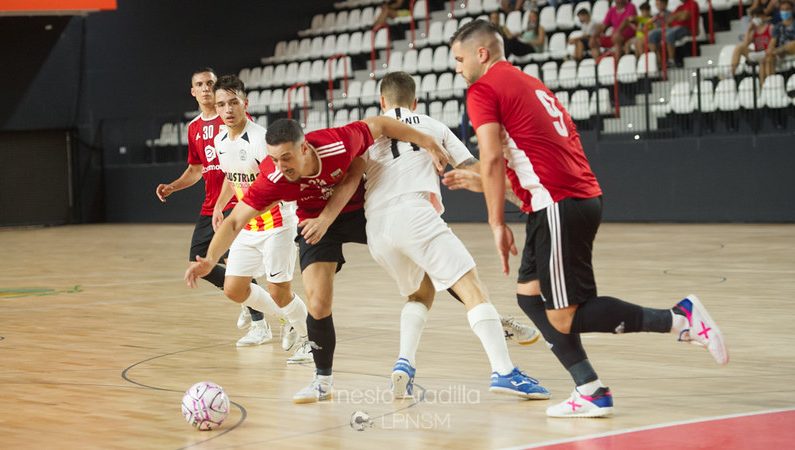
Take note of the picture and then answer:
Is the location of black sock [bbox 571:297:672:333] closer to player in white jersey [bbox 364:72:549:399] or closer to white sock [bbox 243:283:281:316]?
player in white jersey [bbox 364:72:549:399]

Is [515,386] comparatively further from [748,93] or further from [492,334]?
[748,93]

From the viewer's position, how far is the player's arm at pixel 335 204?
5.76 m

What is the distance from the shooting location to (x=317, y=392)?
19.4 ft

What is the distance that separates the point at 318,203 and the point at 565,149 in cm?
142

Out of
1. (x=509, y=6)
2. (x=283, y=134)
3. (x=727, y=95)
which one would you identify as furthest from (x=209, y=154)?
(x=509, y=6)

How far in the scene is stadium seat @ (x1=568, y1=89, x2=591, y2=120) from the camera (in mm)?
19500

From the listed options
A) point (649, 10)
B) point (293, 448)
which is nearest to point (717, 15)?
point (649, 10)

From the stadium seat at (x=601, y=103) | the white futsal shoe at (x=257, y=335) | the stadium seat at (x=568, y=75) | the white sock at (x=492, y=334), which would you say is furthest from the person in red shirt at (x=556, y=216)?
the stadium seat at (x=568, y=75)

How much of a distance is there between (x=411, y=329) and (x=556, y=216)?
4.06 feet

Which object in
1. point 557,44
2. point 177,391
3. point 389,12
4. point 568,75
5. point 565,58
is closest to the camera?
point 177,391

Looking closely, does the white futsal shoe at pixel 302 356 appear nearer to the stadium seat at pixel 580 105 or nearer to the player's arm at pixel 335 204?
the player's arm at pixel 335 204

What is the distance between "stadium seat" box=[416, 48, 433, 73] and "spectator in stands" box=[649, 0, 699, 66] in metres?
5.44

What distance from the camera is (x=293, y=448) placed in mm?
4898

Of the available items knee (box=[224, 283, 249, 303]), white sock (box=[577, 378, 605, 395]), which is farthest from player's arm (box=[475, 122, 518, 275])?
knee (box=[224, 283, 249, 303])
